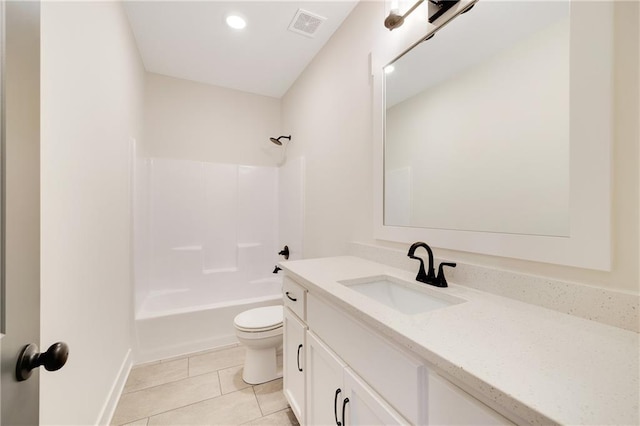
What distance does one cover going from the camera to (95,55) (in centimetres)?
132

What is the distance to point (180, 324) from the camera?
2.28m

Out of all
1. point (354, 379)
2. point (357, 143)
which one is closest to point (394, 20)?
point (357, 143)

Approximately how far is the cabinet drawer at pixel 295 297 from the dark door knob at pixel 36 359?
89 cm

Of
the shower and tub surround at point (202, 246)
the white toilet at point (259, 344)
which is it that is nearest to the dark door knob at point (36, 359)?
the white toilet at point (259, 344)

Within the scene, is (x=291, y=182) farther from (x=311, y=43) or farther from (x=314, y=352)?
(x=314, y=352)

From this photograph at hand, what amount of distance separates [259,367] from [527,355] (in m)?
1.78

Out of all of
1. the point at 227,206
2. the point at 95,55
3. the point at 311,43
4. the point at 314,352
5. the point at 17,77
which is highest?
the point at 311,43

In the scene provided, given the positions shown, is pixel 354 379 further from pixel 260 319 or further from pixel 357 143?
pixel 357 143

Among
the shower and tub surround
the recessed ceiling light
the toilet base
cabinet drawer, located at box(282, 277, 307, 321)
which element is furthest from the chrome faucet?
the recessed ceiling light

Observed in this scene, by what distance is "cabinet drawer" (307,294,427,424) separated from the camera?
66 centimetres

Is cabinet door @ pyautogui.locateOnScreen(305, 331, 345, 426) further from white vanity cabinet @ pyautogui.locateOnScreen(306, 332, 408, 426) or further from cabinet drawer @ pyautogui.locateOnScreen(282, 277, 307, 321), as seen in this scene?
cabinet drawer @ pyautogui.locateOnScreen(282, 277, 307, 321)

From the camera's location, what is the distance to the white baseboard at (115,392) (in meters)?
1.44

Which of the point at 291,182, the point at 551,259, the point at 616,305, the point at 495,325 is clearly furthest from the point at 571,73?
the point at 291,182

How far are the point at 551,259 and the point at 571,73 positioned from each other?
58 centimetres
